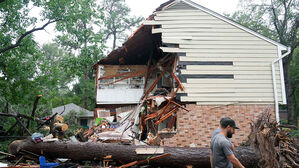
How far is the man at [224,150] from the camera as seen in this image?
3.51m


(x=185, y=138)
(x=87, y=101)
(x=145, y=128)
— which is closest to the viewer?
(x=185, y=138)

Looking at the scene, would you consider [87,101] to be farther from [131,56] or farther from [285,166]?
[285,166]

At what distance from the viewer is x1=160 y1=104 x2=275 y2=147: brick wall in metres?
9.36

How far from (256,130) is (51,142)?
657 cm

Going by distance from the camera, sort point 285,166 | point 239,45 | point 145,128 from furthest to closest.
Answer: point 145,128
point 239,45
point 285,166

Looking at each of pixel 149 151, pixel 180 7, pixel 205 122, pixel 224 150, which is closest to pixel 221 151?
pixel 224 150

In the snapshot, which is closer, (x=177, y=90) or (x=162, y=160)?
(x=162, y=160)

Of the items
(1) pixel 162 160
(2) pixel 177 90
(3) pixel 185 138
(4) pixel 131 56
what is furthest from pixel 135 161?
(4) pixel 131 56

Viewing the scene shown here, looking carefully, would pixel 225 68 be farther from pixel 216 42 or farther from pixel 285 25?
pixel 285 25

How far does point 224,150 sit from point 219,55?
7.11m

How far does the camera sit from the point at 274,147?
237 inches

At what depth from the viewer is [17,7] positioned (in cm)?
1150

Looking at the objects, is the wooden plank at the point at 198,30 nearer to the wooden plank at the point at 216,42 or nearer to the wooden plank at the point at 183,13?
the wooden plank at the point at 216,42

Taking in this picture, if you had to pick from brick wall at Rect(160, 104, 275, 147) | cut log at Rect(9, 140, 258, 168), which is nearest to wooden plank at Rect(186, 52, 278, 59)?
brick wall at Rect(160, 104, 275, 147)
